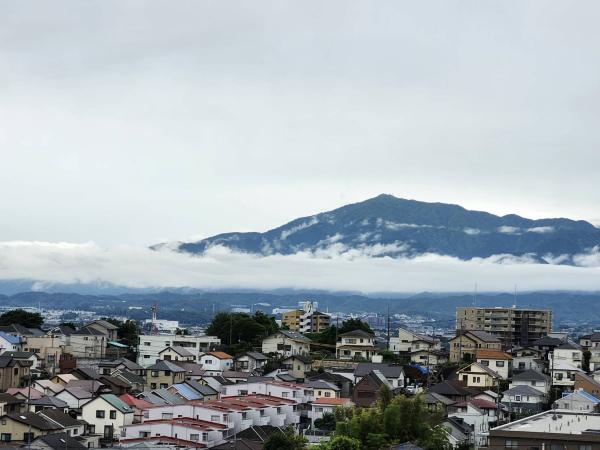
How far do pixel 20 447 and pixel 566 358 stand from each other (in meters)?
34.3

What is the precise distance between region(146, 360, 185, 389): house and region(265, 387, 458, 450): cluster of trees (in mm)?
14729

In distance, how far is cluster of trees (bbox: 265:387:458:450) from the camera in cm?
2916

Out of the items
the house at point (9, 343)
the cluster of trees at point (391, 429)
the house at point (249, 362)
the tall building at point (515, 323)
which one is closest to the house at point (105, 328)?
the house at point (9, 343)

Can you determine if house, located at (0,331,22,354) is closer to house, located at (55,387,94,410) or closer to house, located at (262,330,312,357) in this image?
house, located at (55,387,94,410)

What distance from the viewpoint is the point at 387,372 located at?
4562cm

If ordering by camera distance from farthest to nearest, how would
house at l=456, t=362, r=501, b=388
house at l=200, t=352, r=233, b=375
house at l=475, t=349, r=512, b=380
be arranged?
house at l=200, t=352, r=233, b=375 → house at l=475, t=349, r=512, b=380 → house at l=456, t=362, r=501, b=388

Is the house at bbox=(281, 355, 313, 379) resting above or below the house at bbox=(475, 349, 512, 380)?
below

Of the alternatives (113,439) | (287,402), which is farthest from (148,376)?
(113,439)

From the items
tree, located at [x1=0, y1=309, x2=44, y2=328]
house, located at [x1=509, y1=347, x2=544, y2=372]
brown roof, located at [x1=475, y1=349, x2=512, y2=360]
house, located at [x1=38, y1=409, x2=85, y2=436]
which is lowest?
house, located at [x1=38, y1=409, x2=85, y2=436]

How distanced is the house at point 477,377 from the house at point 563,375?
10.2 feet

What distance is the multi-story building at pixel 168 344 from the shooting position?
53906 mm

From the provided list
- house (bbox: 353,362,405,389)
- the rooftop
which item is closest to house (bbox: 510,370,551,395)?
house (bbox: 353,362,405,389)

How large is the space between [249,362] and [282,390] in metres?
12.0

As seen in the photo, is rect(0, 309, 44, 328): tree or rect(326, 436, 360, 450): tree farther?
rect(0, 309, 44, 328): tree
